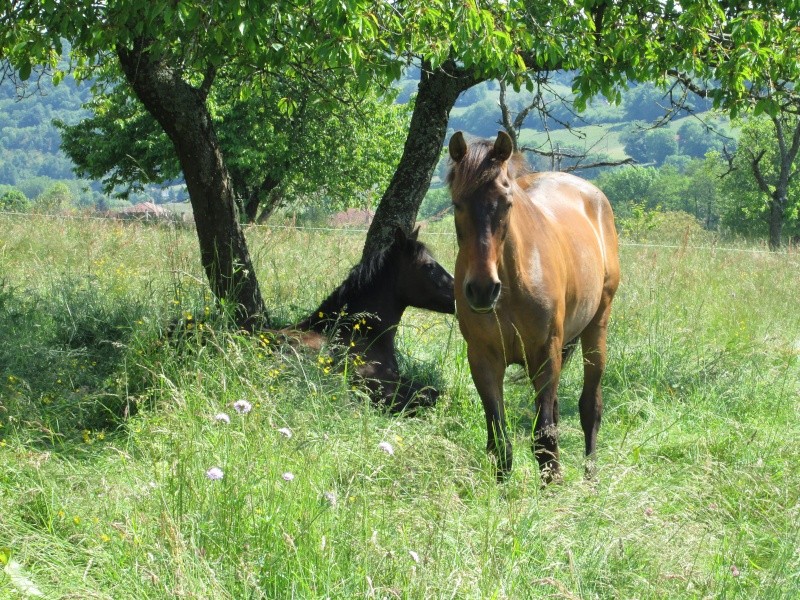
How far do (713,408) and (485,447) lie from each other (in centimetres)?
238

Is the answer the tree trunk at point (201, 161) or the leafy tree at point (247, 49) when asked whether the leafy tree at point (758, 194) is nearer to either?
the leafy tree at point (247, 49)

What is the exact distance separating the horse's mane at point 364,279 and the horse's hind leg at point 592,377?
1894 mm

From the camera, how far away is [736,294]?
33.9 ft

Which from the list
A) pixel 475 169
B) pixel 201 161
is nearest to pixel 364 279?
pixel 201 161

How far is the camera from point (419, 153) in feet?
26.7

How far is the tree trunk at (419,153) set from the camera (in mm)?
8039

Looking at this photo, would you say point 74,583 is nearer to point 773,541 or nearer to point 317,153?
point 773,541

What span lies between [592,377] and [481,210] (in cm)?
203

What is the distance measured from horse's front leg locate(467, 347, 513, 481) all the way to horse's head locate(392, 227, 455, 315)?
8.81ft

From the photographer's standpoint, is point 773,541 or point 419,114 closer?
point 773,541

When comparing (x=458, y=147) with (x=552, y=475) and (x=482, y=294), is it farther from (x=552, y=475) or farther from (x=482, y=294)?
(x=552, y=475)

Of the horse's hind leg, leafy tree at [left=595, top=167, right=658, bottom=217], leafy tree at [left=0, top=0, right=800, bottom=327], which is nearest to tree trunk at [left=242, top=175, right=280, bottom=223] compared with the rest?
leafy tree at [left=0, top=0, right=800, bottom=327]

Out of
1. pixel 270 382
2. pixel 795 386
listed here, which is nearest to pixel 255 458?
pixel 270 382

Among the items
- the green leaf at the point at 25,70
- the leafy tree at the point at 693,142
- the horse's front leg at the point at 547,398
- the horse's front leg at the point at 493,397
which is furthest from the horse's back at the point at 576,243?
the leafy tree at the point at 693,142
